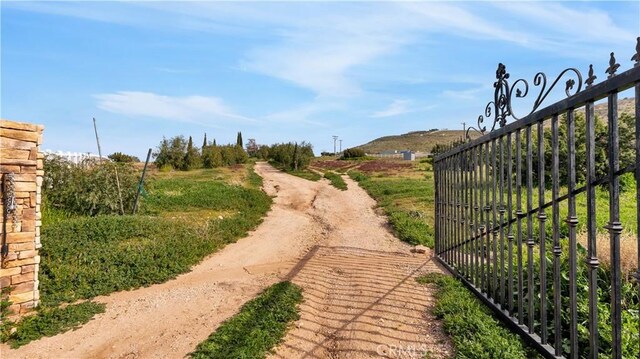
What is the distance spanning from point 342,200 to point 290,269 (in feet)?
30.3

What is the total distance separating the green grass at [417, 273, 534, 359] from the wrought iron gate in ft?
0.76

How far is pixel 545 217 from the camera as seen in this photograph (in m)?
2.79

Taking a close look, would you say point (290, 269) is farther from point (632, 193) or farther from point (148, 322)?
point (632, 193)

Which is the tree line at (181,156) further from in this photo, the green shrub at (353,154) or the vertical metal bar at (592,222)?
the vertical metal bar at (592,222)

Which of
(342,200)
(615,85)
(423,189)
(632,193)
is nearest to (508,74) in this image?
(615,85)

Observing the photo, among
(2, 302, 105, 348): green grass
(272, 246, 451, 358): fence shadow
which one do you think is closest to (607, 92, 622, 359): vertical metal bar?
(272, 246, 451, 358): fence shadow

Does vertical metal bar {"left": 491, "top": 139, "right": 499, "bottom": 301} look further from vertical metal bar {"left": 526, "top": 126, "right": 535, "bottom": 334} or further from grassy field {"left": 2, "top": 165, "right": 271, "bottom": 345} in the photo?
grassy field {"left": 2, "top": 165, "right": 271, "bottom": 345}

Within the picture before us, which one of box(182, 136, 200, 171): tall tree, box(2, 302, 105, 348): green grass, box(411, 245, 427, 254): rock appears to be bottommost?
box(2, 302, 105, 348): green grass

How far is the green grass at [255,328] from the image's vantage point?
410 centimetres

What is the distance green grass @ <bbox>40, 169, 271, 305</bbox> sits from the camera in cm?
643

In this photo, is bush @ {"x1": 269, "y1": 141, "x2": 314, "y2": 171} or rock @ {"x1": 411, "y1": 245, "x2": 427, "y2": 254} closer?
rock @ {"x1": 411, "y1": 245, "x2": 427, "y2": 254}

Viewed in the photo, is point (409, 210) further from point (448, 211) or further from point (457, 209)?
point (457, 209)

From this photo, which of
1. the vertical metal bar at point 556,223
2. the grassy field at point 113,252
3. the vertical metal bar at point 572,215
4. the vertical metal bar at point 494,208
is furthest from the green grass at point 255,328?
the vertical metal bar at point 572,215

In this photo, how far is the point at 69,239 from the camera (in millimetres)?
7777
